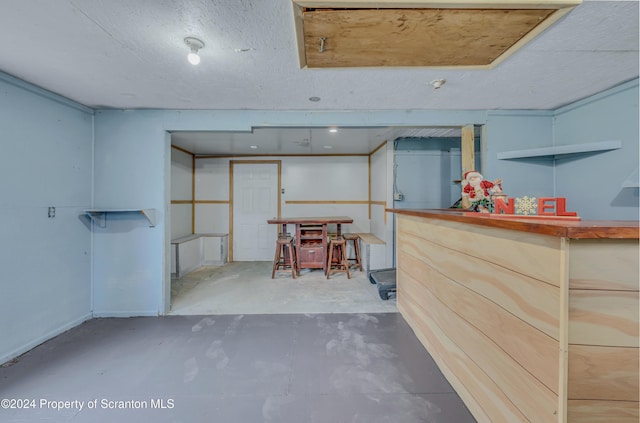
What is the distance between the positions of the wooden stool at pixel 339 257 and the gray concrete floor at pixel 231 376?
1.59 meters

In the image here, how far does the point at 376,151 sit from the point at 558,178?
2.74 meters

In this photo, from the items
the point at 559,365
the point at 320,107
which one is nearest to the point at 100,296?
the point at 320,107

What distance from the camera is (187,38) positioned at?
4.92 feet

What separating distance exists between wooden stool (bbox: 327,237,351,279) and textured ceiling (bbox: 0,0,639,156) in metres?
2.16

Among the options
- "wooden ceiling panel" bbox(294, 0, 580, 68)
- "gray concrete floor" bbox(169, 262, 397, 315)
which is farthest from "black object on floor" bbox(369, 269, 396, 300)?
"wooden ceiling panel" bbox(294, 0, 580, 68)

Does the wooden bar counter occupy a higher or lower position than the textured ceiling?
lower

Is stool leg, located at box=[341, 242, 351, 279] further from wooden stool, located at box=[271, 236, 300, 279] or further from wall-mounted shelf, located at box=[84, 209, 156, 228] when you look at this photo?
wall-mounted shelf, located at box=[84, 209, 156, 228]

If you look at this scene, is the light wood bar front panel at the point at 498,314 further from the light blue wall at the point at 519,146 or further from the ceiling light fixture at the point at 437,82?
the light blue wall at the point at 519,146

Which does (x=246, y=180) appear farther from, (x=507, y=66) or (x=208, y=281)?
(x=507, y=66)

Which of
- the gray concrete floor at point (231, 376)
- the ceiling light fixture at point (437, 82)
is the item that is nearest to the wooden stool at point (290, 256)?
the gray concrete floor at point (231, 376)

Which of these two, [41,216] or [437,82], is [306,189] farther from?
[41,216]

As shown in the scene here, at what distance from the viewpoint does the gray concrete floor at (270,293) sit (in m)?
2.88

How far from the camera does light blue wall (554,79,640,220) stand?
2068 millimetres

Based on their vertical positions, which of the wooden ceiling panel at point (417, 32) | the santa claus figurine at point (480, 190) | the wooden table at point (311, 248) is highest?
the wooden ceiling panel at point (417, 32)
